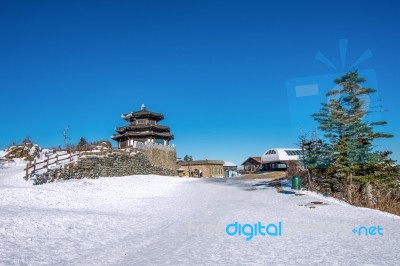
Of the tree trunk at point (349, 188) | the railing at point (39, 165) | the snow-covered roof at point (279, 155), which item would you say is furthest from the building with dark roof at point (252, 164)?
the tree trunk at point (349, 188)

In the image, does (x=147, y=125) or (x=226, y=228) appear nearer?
(x=226, y=228)

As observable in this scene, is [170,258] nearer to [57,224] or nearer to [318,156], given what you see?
[57,224]

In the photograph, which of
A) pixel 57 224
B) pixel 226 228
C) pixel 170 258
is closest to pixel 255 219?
pixel 226 228

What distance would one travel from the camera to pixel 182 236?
27.5ft

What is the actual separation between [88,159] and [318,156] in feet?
55.4

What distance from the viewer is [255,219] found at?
1082 centimetres

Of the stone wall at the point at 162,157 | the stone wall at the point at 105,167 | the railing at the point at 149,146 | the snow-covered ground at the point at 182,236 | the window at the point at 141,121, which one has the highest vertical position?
the window at the point at 141,121

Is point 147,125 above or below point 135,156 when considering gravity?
above

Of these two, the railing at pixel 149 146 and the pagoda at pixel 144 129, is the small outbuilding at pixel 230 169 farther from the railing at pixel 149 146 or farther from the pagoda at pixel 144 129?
the railing at pixel 149 146

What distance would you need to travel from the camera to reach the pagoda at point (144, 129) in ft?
150

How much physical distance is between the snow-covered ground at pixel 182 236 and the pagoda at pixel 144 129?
31.7 m

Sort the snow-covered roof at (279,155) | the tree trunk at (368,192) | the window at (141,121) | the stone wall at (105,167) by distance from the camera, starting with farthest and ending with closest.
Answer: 1. the snow-covered roof at (279,155)
2. the window at (141,121)
3. the stone wall at (105,167)
4. the tree trunk at (368,192)

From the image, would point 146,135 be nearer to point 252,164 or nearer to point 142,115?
point 142,115

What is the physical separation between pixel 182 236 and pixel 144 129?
127 ft
